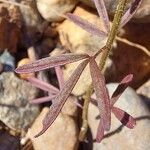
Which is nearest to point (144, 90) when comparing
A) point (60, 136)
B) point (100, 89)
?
point (60, 136)

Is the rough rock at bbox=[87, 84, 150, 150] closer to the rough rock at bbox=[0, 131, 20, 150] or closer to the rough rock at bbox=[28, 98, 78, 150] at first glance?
the rough rock at bbox=[28, 98, 78, 150]

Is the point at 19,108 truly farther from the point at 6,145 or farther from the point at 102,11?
the point at 102,11

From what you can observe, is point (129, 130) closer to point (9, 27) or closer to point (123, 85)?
point (123, 85)

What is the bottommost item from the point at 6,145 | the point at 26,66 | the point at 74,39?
the point at 6,145

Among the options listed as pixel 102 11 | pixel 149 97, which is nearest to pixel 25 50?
pixel 149 97

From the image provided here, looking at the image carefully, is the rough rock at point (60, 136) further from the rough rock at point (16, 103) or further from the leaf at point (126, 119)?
the leaf at point (126, 119)

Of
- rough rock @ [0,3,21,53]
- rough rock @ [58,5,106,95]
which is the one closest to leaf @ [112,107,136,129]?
rough rock @ [58,5,106,95]
